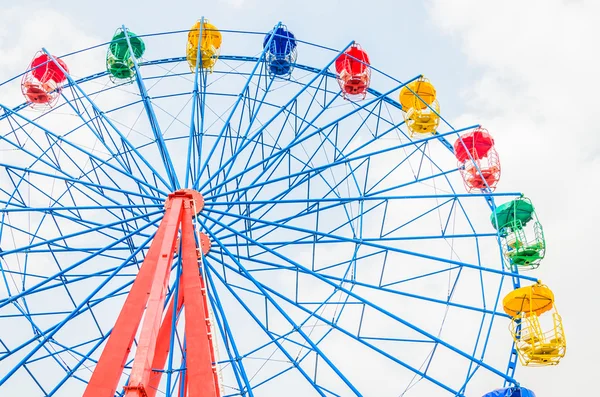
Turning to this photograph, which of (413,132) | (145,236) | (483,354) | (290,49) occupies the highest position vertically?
(290,49)

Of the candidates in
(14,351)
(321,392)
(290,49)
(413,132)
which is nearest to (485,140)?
(413,132)

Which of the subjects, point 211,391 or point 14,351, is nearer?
point 211,391

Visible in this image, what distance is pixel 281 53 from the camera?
716 inches

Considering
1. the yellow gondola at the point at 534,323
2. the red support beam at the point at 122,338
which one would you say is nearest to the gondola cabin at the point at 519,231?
the yellow gondola at the point at 534,323

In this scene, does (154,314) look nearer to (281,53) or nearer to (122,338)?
(122,338)

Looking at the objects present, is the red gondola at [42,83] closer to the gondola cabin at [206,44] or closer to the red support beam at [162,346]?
the gondola cabin at [206,44]

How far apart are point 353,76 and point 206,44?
4024mm

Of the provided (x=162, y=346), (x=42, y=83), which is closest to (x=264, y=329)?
(x=162, y=346)

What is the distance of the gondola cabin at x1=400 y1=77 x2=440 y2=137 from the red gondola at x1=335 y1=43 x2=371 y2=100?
1.18m

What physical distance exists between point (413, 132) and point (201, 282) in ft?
29.4

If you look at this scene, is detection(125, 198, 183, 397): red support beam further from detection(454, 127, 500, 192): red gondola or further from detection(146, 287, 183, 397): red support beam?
detection(454, 127, 500, 192): red gondola

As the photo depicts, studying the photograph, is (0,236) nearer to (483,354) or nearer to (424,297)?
(424,297)

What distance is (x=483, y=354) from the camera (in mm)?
13977

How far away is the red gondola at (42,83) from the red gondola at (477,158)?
36.3 ft
